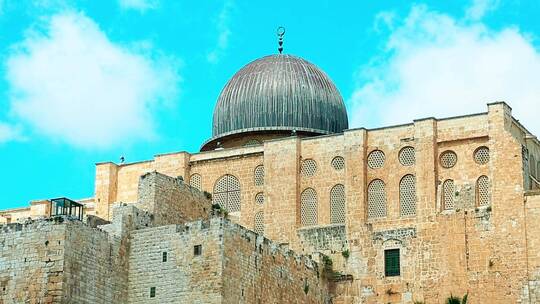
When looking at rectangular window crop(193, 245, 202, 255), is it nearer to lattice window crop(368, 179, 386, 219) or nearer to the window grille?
lattice window crop(368, 179, 386, 219)

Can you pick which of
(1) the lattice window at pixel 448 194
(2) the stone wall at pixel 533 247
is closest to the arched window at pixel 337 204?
(1) the lattice window at pixel 448 194

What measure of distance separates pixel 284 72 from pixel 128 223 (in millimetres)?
16175

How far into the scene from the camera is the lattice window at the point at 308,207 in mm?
48781

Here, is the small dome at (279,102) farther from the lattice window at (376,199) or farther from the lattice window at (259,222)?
the lattice window at (376,199)

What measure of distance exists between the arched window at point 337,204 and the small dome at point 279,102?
497cm

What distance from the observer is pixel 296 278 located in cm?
4353

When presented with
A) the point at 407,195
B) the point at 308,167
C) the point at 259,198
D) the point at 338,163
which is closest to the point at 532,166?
the point at 407,195

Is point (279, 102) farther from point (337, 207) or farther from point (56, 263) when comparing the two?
point (56, 263)

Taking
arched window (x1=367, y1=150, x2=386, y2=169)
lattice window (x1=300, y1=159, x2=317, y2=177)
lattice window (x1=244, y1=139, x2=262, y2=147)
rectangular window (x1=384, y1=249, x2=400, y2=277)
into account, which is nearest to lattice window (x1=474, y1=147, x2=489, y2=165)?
arched window (x1=367, y1=150, x2=386, y2=169)

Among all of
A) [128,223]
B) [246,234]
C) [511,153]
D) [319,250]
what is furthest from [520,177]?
[128,223]

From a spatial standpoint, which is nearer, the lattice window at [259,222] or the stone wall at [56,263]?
the stone wall at [56,263]

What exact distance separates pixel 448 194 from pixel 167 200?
443 inches

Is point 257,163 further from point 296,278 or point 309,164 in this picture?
point 296,278

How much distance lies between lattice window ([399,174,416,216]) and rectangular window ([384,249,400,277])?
1.62m
